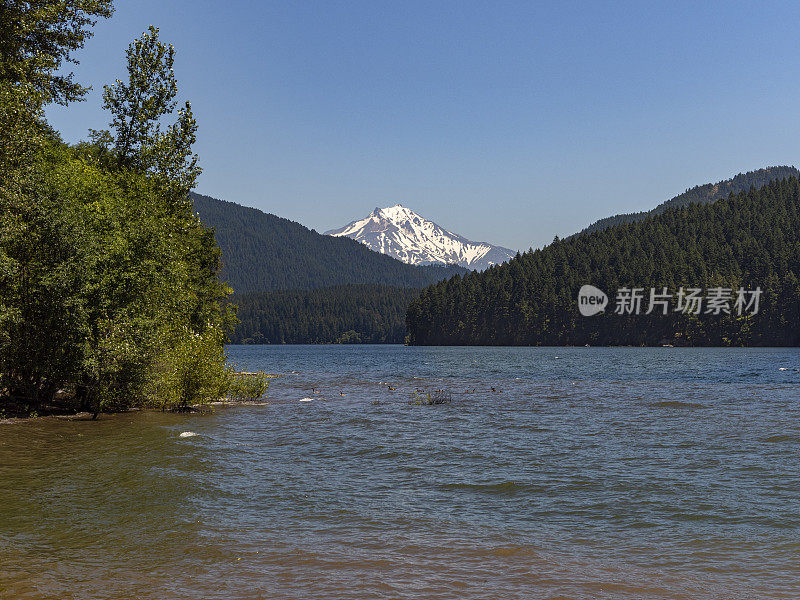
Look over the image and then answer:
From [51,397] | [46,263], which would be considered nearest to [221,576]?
[46,263]

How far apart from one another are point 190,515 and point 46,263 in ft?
63.3

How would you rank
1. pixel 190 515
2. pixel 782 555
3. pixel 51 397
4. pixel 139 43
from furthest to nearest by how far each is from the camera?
1. pixel 139 43
2. pixel 51 397
3. pixel 190 515
4. pixel 782 555

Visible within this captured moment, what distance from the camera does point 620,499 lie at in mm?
16938

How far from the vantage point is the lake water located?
1090cm

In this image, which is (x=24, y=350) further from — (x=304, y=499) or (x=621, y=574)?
(x=621, y=574)

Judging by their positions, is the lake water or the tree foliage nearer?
the lake water

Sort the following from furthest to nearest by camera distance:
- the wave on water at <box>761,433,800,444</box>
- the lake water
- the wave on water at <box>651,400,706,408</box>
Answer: the wave on water at <box>651,400,706,408</box> → the wave on water at <box>761,433,800,444</box> → the lake water

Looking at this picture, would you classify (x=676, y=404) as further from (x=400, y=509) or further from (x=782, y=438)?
(x=400, y=509)

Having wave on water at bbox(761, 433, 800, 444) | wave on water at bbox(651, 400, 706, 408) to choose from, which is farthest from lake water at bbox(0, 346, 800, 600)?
wave on water at bbox(651, 400, 706, 408)

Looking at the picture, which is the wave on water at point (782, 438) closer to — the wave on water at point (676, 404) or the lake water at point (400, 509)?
the lake water at point (400, 509)

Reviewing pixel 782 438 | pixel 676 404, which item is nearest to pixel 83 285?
pixel 782 438

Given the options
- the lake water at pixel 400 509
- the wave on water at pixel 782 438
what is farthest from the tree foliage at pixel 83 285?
the wave on water at pixel 782 438

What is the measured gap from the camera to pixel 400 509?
15.9 meters

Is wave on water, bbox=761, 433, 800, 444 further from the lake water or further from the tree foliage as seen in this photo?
the tree foliage
